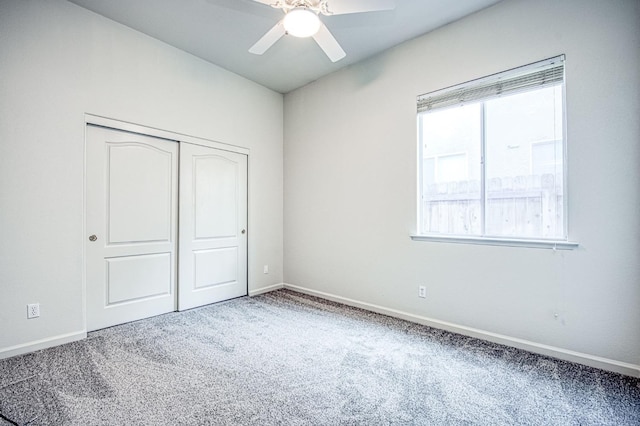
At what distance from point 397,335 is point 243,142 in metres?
3.05

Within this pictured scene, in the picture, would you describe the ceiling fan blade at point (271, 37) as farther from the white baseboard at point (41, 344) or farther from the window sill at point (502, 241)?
the white baseboard at point (41, 344)

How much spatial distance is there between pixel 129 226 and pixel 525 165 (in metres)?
3.79

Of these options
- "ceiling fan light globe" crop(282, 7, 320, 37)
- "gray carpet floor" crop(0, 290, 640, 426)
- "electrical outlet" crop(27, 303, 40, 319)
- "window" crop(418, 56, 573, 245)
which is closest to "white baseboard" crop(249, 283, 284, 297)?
"gray carpet floor" crop(0, 290, 640, 426)

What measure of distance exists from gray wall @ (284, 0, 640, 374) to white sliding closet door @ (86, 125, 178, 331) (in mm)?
1779

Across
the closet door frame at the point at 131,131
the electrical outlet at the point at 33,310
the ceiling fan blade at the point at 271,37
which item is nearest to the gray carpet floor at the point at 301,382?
the electrical outlet at the point at 33,310

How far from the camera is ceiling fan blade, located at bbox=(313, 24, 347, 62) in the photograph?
2.24 meters

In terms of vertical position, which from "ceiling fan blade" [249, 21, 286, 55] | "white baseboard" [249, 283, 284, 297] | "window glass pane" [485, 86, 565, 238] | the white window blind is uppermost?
"ceiling fan blade" [249, 21, 286, 55]

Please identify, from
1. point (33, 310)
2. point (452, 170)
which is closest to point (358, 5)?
point (452, 170)

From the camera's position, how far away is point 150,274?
3.26 m

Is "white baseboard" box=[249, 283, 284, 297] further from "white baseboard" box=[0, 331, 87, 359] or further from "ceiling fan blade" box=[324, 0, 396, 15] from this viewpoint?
"ceiling fan blade" box=[324, 0, 396, 15]

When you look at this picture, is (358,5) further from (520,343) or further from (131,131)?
(520,343)

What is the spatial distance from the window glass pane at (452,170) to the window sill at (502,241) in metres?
0.10

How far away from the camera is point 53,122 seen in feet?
8.43

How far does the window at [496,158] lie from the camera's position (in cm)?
244
